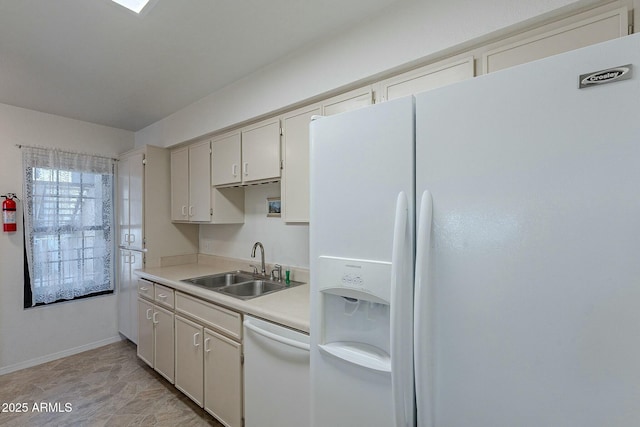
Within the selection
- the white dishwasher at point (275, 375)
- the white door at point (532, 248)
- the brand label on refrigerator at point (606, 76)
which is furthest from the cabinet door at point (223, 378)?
the brand label on refrigerator at point (606, 76)

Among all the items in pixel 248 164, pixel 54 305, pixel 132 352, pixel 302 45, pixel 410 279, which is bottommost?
pixel 132 352

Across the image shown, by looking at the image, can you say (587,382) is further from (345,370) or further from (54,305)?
(54,305)

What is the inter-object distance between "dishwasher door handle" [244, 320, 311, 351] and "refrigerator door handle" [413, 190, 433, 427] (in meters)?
0.58

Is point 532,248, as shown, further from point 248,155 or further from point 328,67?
point 248,155

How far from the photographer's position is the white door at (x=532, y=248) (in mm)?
601

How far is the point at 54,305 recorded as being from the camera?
301 cm

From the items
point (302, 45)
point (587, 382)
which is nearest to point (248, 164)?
point (302, 45)

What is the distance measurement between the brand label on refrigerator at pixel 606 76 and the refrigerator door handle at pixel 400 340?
521mm

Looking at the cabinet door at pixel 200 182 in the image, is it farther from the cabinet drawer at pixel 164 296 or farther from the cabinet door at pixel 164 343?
the cabinet door at pixel 164 343

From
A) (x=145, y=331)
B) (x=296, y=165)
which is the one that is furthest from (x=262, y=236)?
(x=145, y=331)

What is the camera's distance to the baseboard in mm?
2732

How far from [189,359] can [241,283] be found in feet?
2.15

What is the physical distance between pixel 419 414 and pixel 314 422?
0.47m

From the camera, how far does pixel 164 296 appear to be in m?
2.43
